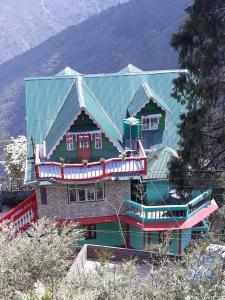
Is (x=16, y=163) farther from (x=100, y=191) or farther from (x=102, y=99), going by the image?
(x=100, y=191)

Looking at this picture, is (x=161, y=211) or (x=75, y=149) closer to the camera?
(x=161, y=211)

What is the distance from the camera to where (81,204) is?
81.0 ft

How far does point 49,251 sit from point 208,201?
41.2 feet

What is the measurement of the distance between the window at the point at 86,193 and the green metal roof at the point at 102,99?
2.40 m

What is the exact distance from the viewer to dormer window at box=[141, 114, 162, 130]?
86.1ft

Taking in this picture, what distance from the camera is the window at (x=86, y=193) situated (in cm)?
2447

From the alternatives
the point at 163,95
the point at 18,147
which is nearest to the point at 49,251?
the point at 163,95

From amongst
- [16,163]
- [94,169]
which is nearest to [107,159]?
[94,169]

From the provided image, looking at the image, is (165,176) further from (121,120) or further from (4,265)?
(4,265)

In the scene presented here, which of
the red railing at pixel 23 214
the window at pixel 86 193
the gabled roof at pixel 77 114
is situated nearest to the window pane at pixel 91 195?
the window at pixel 86 193

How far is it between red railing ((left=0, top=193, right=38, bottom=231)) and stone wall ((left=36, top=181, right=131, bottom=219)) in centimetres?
47

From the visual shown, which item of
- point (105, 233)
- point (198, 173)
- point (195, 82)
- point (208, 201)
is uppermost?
point (195, 82)

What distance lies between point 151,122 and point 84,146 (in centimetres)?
418

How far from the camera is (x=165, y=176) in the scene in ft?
82.0
